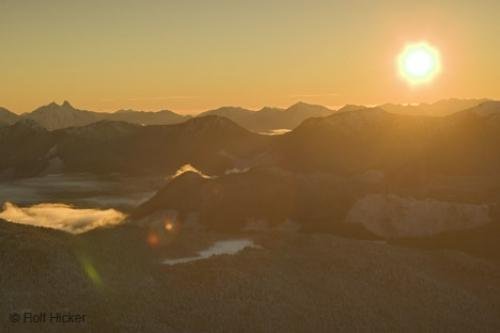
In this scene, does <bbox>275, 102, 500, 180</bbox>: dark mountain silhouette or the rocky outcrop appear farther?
<bbox>275, 102, 500, 180</bbox>: dark mountain silhouette

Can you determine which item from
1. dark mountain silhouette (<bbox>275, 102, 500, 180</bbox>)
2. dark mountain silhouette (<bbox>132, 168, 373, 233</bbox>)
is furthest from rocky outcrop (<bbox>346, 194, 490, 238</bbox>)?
dark mountain silhouette (<bbox>275, 102, 500, 180</bbox>)

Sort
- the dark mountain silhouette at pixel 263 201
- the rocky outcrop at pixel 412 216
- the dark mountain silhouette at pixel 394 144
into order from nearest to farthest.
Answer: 1. the rocky outcrop at pixel 412 216
2. the dark mountain silhouette at pixel 263 201
3. the dark mountain silhouette at pixel 394 144

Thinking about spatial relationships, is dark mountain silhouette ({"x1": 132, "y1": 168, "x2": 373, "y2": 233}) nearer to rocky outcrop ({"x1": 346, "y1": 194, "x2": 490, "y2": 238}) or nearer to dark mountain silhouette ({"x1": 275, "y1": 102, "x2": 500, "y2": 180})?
rocky outcrop ({"x1": 346, "y1": 194, "x2": 490, "y2": 238})

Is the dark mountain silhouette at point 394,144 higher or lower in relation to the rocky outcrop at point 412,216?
higher

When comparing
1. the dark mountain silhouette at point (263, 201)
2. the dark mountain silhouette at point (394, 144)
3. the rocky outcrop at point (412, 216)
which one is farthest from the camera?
the dark mountain silhouette at point (394, 144)

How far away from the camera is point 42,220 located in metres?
103

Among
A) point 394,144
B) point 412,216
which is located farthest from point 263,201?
point 394,144

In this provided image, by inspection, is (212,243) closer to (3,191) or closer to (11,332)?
(11,332)

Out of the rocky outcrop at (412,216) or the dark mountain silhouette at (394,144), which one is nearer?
the rocky outcrop at (412,216)

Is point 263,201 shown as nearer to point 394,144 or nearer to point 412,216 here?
point 412,216

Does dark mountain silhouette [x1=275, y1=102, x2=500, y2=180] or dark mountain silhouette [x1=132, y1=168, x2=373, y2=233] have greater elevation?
dark mountain silhouette [x1=275, y1=102, x2=500, y2=180]

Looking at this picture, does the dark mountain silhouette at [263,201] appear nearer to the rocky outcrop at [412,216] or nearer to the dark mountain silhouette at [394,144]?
the rocky outcrop at [412,216]

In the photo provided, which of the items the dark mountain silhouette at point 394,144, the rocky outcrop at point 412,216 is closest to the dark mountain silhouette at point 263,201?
the rocky outcrop at point 412,216

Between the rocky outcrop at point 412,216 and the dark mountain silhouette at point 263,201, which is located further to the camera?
the dark mountain silhouette at point 263,201
